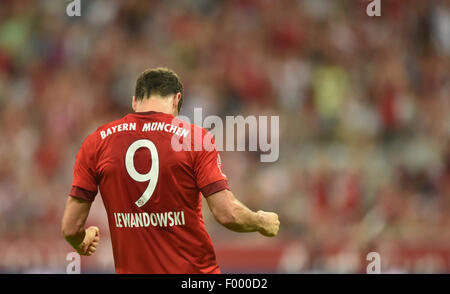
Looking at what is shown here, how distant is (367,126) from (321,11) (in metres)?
2.29

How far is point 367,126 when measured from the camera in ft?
32.1

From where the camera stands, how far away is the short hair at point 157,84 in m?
4.28

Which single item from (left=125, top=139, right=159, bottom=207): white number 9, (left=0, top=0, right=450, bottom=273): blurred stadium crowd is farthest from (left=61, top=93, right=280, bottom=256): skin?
(left=0, top=0, right=450, bottom=273): blurred stadium crowd

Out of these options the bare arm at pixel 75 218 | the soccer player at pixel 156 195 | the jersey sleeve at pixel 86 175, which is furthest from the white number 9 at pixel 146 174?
the bare arm at pixel 75 218

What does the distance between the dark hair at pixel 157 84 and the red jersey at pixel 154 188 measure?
0.23m

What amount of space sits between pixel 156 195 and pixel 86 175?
1.39 feet

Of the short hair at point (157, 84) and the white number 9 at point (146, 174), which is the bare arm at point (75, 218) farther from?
the short hair at point (157, 84)

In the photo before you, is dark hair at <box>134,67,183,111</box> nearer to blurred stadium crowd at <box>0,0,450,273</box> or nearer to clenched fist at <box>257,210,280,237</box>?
clenched fist at <box>257,210,280,237</box>

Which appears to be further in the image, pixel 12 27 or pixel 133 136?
pixel 12 27

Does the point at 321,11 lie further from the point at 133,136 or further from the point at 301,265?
the point at 133,136

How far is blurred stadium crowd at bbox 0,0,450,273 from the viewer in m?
8.61

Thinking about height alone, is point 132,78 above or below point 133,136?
above

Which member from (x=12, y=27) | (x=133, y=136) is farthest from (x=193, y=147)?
(x=12, y=27)
